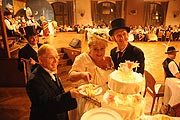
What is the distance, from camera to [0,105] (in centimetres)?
362

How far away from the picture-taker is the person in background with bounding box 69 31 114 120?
1.65m

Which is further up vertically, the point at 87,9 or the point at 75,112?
the point at 87,9

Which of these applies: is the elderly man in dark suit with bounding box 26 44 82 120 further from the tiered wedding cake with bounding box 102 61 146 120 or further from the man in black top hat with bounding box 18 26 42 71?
the man in black top hat with bounding box 18 26 42 71

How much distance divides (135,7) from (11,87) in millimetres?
10981

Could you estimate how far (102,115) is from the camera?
113 centimetres

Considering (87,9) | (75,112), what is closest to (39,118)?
(75,112)

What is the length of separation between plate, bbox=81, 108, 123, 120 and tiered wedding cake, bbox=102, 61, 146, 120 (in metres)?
0.06

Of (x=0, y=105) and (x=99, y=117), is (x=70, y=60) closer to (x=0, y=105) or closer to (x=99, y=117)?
(x=0, y=105)

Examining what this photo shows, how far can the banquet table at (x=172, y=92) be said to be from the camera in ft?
9.04

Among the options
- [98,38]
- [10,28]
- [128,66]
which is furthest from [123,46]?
[10,28]

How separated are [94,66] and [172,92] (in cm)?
175

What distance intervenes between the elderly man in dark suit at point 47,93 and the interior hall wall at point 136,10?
12444mm

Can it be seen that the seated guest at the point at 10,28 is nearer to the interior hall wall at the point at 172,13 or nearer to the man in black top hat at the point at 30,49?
the man in black top hat at the point at 30,49

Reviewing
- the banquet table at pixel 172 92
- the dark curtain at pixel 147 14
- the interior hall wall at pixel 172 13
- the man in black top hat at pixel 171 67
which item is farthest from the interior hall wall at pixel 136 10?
the banquet table at pixel 172 92
